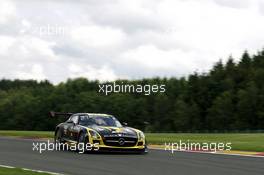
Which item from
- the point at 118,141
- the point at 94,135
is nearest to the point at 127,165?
the point at 118,141

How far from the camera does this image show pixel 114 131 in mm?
16438

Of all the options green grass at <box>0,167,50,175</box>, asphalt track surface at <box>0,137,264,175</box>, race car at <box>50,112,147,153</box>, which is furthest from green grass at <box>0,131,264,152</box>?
green grass at <box>0,167,50,175</box>

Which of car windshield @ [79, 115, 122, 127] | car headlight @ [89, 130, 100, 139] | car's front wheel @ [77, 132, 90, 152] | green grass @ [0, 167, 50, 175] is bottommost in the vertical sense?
green grass @ [0, 167, 50, 175]

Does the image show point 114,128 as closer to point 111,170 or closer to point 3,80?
point 111,170

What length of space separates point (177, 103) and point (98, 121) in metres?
90.2

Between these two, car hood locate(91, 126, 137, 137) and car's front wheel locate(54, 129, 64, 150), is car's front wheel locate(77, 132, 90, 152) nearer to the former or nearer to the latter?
car hood locate(91, 126, 137, 137)

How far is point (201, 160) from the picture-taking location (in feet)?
48.3

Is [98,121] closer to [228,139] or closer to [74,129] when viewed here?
[74,129]

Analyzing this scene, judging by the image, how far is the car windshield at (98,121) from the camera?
57.4 feet

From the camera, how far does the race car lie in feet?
53.4

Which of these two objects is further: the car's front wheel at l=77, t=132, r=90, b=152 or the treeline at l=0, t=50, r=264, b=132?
the treeline at l=0, t=50, r=264, b=132

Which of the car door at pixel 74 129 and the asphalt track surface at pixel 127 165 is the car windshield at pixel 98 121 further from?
the asphalt track surface at pixel 127 165

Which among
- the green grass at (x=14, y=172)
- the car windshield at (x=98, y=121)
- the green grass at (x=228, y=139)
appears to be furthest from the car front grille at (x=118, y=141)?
the green grass at (x=228, y=139)

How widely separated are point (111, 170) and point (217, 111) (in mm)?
88439
